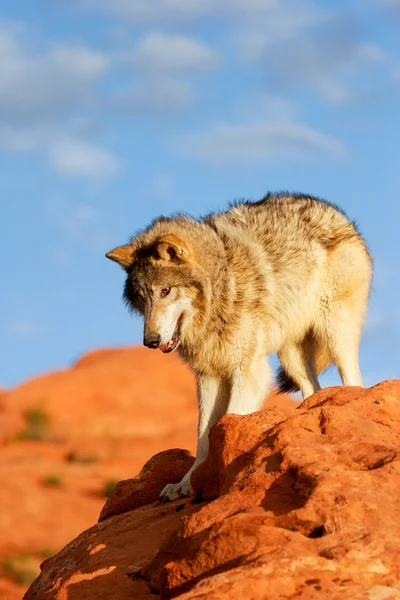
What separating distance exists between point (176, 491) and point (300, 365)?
2.47 meters

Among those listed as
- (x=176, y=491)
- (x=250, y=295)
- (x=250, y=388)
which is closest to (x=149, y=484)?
(x=176, y=491)

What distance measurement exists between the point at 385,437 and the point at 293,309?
10.4 ft

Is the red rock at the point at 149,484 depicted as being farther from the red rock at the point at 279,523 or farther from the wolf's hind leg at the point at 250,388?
the red rock at the point at 279,523

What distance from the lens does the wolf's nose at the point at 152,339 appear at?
8898 millimetres

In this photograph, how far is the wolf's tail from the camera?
10.6 meters

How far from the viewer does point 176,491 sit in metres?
8.58

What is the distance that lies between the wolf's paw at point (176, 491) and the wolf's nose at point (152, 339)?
1.18 metres

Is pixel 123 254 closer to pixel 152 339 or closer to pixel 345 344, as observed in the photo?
pixel 152 339

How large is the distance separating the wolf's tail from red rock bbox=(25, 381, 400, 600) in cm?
271

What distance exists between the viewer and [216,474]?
7.44 m

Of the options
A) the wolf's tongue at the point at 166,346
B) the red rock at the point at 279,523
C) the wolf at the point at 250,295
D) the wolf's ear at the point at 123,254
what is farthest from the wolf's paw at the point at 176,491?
the wolf's ear at the point at 123,254

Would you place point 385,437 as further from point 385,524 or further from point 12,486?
point 12,486

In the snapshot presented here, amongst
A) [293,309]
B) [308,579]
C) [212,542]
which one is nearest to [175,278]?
[293,309]

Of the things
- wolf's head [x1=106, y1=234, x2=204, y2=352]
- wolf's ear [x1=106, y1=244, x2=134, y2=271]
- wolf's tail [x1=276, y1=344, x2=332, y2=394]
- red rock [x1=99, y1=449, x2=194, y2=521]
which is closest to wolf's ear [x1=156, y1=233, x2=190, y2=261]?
wolf's head [x1=106, y1=234, x2=204, y2=352]
